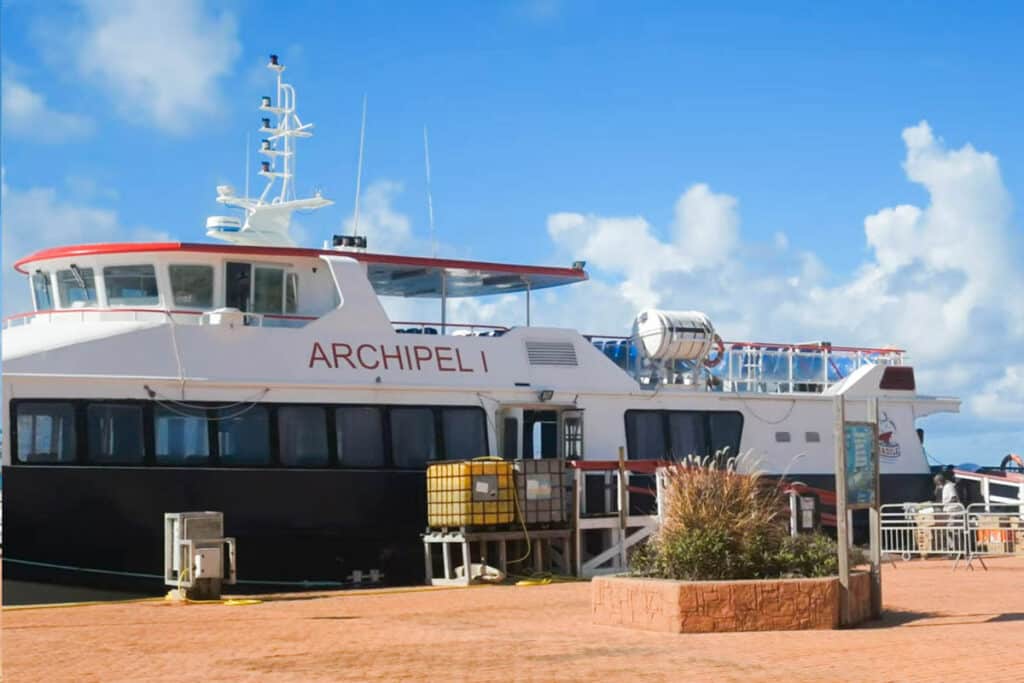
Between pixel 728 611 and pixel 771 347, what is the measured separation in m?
13.0

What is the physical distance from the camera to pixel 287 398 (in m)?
19.7

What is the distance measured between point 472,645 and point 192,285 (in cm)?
1011

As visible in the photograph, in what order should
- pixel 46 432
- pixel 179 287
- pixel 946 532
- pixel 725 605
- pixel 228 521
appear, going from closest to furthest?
pixel 725 605
pixel 46 432
pixel 228 521
pixel 179 287
pixel 946 532

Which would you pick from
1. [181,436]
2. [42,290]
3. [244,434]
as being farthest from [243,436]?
[42,290]

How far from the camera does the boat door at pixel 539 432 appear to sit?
2177cm

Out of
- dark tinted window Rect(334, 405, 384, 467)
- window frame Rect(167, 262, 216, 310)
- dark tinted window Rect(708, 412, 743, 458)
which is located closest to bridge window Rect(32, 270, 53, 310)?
window frame Rect(167, 262, 216, 310)

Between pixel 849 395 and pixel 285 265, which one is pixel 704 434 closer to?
pixel 849 395

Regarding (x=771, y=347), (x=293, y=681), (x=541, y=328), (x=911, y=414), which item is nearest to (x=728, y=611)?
(x=293, y=681)

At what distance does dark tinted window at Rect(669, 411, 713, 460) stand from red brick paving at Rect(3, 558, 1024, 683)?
722 cm

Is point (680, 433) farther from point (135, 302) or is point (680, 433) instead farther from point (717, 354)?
point (135, 302)

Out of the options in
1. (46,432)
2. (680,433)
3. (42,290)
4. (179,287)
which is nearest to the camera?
(46,432)

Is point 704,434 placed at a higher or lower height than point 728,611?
higher

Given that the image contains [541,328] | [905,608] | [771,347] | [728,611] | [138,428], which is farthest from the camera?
[771,347]

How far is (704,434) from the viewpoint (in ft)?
77.7
